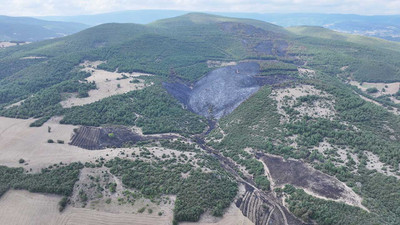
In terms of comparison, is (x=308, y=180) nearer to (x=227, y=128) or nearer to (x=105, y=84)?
(x=227, y=128)

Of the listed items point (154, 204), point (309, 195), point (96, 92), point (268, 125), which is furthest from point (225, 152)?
point (96, 92)

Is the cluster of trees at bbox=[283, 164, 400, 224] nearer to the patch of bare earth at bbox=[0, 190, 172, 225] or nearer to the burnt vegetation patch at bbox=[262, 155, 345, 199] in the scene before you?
the burnt vegetation patch at bbox=[262, 155, 345, 199]

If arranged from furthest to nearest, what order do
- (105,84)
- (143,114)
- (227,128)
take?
(105,84) → (143,114) → (227,128)

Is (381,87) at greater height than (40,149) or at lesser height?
lesser

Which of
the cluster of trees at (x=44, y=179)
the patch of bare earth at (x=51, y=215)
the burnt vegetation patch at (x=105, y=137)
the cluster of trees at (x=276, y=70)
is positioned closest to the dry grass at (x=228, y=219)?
the patch of bare earth at (x=51, y=215)

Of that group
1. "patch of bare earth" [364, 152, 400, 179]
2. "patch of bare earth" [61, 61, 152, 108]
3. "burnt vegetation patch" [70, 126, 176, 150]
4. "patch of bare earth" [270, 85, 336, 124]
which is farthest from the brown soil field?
"patch of bare earth" [61, 61, 152, 108]

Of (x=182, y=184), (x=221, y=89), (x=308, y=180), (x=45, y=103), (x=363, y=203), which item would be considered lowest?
(x=308, y=180)

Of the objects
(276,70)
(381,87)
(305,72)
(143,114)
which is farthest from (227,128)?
(381,87)

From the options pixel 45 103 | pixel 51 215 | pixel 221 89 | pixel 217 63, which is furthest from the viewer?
pixel 217 63
